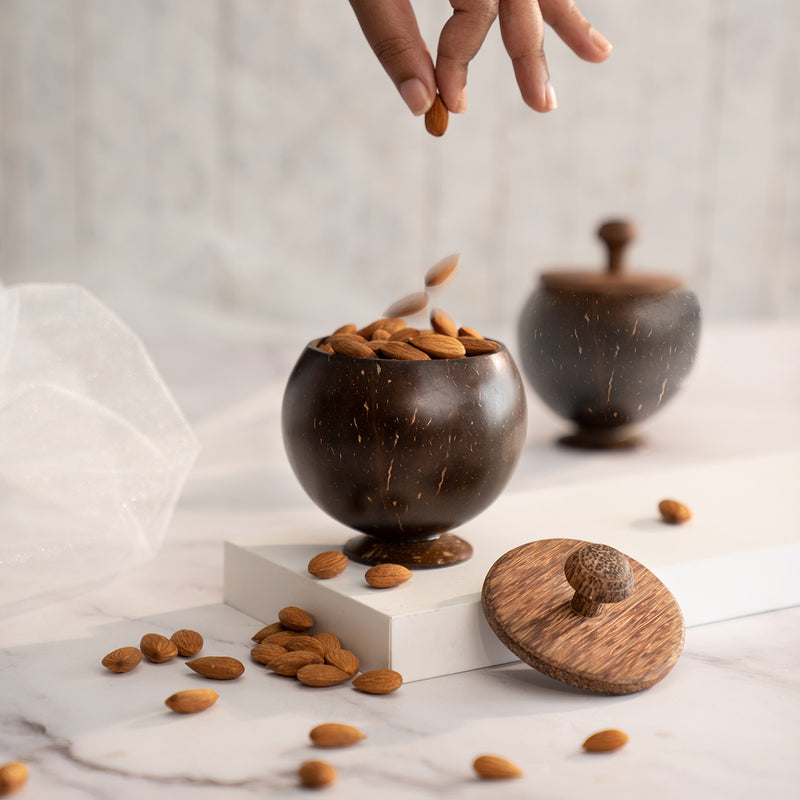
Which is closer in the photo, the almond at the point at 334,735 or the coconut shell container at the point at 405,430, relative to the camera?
the almond at the point at 334,735

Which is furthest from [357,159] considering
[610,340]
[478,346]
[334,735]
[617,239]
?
[334,735]

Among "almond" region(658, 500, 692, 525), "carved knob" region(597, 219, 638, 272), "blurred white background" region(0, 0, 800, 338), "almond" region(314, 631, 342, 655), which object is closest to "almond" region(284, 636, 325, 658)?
"almond" region(314, 631, 342, 655)

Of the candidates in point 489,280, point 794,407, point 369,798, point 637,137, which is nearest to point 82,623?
point 369,798

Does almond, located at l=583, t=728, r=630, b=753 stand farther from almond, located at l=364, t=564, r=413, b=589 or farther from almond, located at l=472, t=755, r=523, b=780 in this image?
almond, located at l=364, t=564, r=413, b=589

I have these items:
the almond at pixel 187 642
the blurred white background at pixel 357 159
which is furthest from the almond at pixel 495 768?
the blurred white background at pixel 357 159

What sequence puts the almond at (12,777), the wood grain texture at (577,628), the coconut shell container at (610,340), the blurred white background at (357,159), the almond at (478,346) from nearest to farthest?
the almond at (12,777)
the wood grain texture at (577,628)
the almond at (478,346)
the coconut shell container at (610,340)
the blurred white background at (357,159)

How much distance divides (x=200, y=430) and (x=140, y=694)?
0.62 m

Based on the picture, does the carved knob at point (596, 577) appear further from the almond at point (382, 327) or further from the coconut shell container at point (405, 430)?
the almond at point (382, 327)

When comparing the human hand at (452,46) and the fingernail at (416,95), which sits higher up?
the human hand at (452,46)

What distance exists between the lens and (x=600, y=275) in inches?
47.3

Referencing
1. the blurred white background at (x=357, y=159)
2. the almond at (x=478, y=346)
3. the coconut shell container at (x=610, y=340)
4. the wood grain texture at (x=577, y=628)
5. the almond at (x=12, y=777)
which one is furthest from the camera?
the blurred white background at (x=357, y=159)

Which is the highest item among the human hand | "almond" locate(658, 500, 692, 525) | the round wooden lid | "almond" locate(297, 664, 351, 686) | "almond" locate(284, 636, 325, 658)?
the human hand

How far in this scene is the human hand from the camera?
0.82 meters

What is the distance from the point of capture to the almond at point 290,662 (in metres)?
0.67
